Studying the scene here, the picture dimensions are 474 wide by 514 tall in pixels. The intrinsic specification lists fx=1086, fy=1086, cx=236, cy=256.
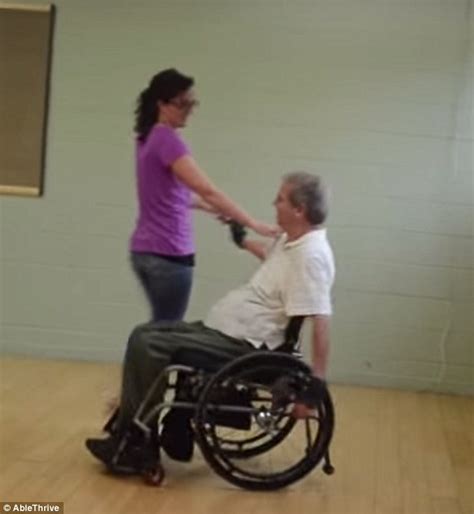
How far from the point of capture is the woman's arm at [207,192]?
12.2ft

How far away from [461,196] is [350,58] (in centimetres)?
92

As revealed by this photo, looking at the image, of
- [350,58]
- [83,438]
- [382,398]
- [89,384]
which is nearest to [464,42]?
[350,58]

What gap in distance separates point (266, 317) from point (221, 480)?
57 centimetres

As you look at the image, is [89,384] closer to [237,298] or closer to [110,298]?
[110,298]

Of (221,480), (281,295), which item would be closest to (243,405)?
(221,480)

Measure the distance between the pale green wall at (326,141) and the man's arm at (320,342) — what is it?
2111 millimetres

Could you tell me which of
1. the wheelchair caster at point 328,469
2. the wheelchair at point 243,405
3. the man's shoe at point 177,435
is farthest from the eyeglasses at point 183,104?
the wheelchair caster at point 328,469

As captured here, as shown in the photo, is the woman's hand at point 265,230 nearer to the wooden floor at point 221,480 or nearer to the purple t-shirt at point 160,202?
the purple t-shirt at point 160,202

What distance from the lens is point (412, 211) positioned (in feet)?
18.7

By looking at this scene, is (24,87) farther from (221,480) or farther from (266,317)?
(221,480)

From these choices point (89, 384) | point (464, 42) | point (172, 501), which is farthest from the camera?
point (464, 42)

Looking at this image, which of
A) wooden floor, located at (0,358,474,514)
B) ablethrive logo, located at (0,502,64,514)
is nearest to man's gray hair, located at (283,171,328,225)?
wooden floor, located at (0,358,474,514)

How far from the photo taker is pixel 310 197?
12.0 ft

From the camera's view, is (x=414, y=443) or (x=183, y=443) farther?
(x=414, y=443)
